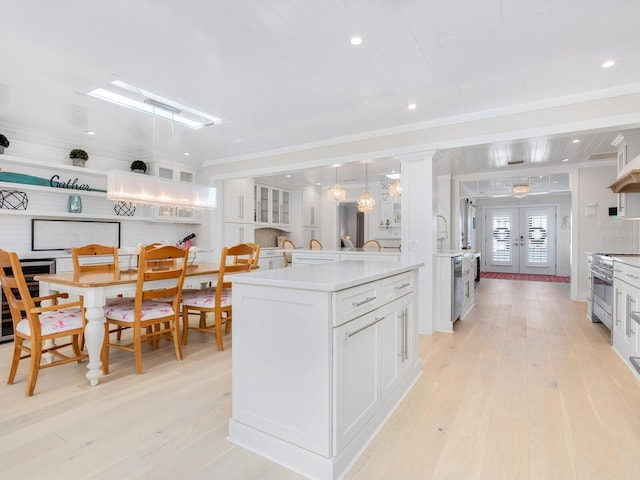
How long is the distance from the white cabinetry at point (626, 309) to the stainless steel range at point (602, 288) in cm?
21

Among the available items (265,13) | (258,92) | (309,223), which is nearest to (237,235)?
(309,223)

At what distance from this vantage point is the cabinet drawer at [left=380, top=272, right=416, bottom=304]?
2014 mm

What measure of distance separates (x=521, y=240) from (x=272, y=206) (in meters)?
7.83

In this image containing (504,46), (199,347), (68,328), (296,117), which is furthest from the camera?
(296,117)

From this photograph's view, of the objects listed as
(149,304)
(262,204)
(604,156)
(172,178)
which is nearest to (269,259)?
(262,204)

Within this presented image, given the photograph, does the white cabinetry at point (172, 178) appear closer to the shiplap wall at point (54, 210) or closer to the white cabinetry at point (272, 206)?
the shiplap wall at point (54, 210)

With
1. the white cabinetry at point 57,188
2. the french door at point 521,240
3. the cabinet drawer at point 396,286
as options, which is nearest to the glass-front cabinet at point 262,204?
the white cabinetry at point 57,188

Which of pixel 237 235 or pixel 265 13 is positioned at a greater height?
pixel 265 13

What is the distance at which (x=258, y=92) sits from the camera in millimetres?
3145

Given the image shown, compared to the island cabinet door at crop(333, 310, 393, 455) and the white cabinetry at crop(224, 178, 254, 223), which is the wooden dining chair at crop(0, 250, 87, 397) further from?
the white cabinetry at crop(224, 178, 254, 223)

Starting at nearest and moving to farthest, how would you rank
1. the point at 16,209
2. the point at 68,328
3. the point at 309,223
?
the point at 68,328 → the point at 16,209 → the point at 309,223

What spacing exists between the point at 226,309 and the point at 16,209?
290cm

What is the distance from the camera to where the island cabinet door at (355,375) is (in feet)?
5.09

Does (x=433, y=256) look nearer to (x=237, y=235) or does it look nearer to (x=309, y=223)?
(x=237, y=235)
